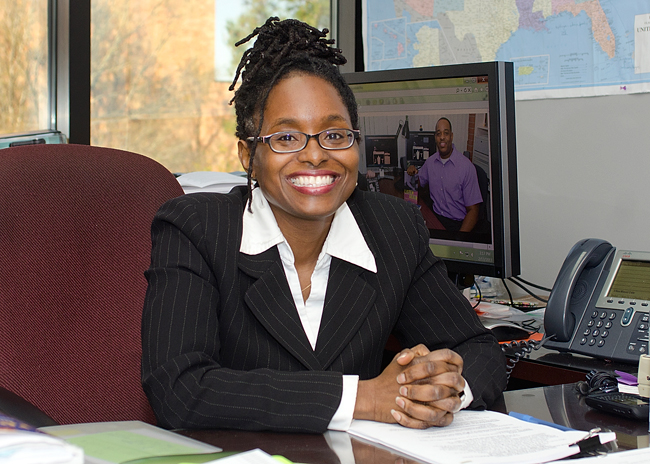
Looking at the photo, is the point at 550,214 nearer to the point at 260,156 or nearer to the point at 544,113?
the point at 544,113

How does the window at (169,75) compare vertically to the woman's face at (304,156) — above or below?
above

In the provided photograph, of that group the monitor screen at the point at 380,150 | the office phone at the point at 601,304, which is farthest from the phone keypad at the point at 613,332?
the monitor screen at the point at 380,150

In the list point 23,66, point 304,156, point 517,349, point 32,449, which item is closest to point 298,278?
point 304,156

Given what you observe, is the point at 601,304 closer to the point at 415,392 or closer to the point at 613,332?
the point at 613,332

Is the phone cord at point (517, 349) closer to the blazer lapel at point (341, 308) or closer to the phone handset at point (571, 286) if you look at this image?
the phone handset at point (571, 286)

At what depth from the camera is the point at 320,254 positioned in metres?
1.30

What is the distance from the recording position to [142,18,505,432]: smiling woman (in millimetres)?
1020

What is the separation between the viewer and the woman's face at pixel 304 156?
1210 mm

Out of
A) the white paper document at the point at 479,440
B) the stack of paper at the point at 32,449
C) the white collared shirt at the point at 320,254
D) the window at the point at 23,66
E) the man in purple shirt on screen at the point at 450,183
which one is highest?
the window at the point at 23,66

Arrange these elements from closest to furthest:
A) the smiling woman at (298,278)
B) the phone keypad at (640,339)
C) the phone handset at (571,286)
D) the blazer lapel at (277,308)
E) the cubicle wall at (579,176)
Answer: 1. the smiling woman at (298,278)
2. the blazer lapel at (277,308)
3. the phone keypad at (640,339)
4. the phone handset at (571,286)
5. the cubicle wall at (579,176)

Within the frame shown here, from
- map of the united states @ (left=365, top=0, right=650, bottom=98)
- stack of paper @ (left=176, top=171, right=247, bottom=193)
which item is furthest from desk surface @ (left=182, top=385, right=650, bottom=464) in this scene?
map of the united states @ (left=365, top=0, right=650, bottom=98)

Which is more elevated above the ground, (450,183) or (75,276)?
(450,183)

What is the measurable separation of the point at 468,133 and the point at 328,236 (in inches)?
22.2

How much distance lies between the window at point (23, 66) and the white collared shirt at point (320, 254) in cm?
125
